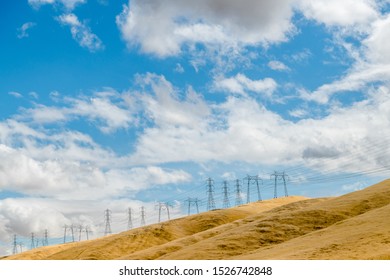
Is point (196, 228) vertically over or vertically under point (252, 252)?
over

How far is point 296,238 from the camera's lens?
74.3 meters

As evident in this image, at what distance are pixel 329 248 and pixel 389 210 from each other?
20.3 m

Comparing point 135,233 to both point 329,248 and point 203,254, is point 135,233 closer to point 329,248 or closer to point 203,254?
point 203,254

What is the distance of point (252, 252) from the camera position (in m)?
71.8

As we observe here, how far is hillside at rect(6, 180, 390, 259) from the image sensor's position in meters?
57.1

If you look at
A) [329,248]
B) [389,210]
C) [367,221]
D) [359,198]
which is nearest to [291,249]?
[329,248]

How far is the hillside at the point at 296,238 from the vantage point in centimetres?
5706

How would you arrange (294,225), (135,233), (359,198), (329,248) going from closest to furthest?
(329,248)
(294,225)
(359,198)
(135,233)

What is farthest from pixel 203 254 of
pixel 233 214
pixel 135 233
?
pixel 233 214
